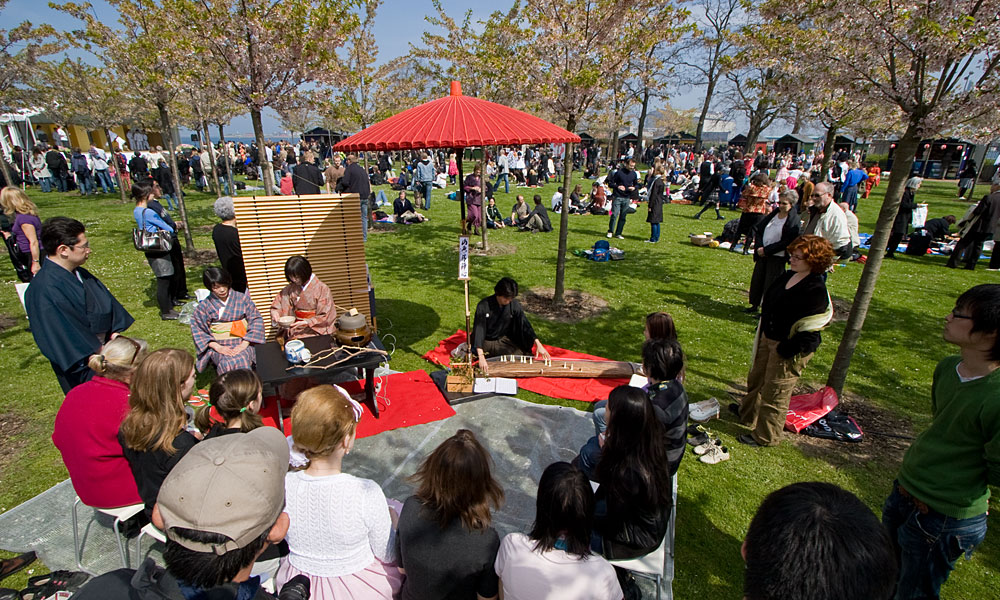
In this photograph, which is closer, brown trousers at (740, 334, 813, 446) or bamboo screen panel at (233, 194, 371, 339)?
brown trousers at (740, 334, 813, 446)

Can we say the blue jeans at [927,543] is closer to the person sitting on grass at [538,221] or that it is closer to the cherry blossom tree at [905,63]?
the cherry blossom tree at [905,63]

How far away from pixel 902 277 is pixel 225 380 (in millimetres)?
12388

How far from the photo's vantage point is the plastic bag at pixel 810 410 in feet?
15.6

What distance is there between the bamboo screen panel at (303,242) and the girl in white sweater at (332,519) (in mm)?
3700

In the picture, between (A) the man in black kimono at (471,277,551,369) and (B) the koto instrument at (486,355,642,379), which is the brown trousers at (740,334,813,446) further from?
(A) the man in black kimono at (471,277,551,369)

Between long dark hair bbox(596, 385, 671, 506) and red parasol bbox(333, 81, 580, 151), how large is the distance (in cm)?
264

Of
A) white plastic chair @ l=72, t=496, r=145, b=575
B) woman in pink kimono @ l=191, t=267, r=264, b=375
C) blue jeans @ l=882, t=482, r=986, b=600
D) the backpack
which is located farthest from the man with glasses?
white plastic chair @ l=72, t=496, r=145, b=575

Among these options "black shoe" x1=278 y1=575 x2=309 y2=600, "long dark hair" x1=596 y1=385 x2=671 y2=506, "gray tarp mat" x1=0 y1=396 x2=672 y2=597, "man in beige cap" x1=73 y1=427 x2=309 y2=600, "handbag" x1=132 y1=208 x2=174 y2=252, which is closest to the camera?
"man in beige cap" x1=73 y1=427 x2=309 y2=600

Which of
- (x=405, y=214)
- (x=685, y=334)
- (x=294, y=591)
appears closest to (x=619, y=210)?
(x=685, y=334)

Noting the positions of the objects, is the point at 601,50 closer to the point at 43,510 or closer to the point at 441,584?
the point at 441,584

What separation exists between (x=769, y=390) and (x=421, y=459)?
3.37 metres

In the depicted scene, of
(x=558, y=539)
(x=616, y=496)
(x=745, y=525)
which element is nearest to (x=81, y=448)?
(x=558, y=539)

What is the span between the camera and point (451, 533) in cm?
232

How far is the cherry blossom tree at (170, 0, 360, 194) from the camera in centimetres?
665
